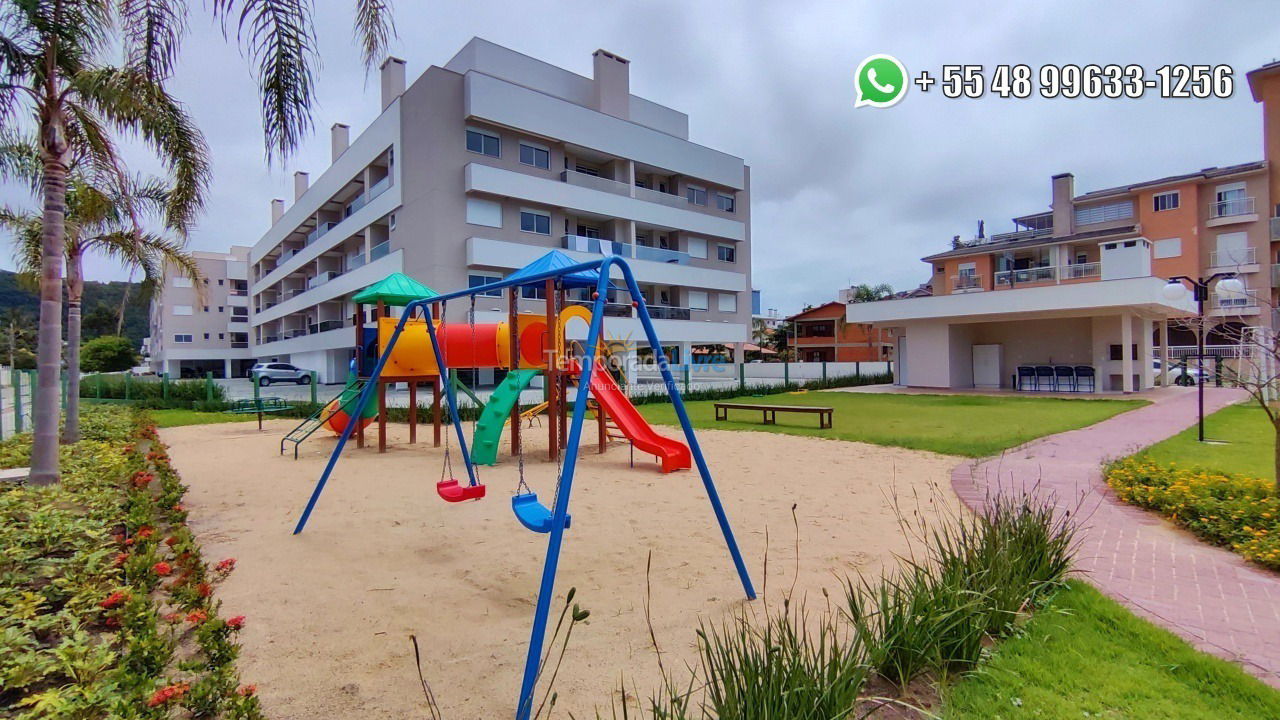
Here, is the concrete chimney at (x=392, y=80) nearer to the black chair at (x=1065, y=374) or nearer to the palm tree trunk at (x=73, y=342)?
the palm tree trunk at (x=73, y=342)

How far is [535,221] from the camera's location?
2994cm

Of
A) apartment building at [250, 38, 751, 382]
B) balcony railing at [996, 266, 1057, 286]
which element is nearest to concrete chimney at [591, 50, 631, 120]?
apartment building at [250, 38, 751, 382]

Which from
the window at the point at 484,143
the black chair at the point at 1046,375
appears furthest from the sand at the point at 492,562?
the window at the point at 484,143

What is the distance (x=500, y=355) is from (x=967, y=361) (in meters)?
22.2

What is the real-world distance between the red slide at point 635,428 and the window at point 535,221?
20.5m

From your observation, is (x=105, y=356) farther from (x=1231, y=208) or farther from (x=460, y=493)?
(x=1231, y=208)

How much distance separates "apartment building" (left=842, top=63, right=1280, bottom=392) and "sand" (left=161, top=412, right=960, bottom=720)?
15.4m

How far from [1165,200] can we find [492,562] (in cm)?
4443

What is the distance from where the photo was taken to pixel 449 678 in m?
3.16

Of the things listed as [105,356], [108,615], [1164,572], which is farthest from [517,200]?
[105,356]

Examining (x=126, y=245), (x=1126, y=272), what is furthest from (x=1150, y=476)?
(x=1126, y=272)

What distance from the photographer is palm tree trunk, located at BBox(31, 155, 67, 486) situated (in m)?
6.84

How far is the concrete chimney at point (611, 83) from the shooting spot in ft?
107

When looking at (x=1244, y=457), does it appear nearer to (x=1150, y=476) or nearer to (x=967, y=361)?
(x=1150, y=476)
